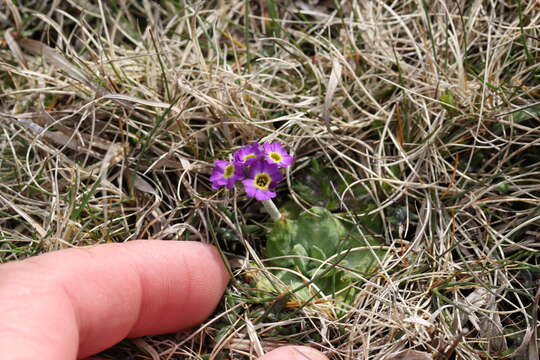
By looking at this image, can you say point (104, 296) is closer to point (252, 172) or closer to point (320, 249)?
point (252, 172)

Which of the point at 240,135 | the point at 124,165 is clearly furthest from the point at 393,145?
the point at 124,165

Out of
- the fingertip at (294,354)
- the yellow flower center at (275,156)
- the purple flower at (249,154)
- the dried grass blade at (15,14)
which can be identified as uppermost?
the dried grass blade at (15,14)

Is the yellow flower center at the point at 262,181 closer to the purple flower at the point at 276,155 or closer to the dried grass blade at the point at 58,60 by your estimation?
the purple flower at the point at 276,155

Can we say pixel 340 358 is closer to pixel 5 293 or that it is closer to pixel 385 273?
pixel 385 273

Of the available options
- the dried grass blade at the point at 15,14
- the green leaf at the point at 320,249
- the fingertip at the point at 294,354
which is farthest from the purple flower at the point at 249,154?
the dried grass blade at the point at 15,14

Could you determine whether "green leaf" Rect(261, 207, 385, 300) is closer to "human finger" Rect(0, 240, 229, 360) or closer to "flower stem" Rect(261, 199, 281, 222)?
"flower stem" Rect(261, 199, 281, 222)

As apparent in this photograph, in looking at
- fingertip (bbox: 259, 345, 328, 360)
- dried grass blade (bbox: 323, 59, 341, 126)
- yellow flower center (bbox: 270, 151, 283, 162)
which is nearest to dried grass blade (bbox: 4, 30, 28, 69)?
yellow flower center (bbox: 270, 151, 283, 162)

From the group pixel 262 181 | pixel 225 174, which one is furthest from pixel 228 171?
pixel 262 181
